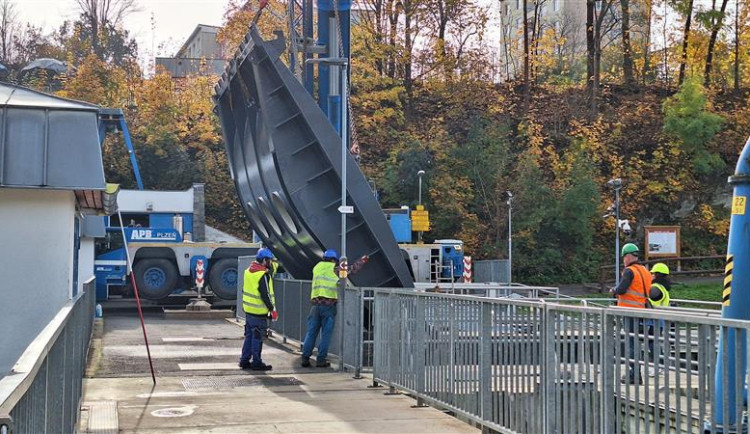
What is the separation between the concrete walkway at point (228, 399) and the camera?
916cm

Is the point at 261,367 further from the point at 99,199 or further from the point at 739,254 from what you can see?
the point at 739,254

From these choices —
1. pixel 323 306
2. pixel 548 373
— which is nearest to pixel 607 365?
pixel 548 373

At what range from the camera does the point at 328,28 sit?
60.4 feet

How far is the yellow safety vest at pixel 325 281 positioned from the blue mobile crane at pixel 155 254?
14.9 m

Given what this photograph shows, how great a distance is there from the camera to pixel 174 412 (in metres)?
9.91

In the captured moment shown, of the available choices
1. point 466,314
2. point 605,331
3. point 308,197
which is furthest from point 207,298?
point 605,331

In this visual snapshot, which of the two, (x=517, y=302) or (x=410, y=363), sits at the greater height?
(x=517, y=302)

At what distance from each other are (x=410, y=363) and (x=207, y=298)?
19272 millimetres

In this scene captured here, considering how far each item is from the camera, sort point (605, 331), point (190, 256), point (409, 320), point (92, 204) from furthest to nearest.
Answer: point (190, 256) → point (92, 204) → point (409, 320) → point (605, 331)

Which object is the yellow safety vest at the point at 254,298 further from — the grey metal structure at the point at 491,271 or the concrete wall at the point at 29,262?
the grey metal structure at the point at 491,271

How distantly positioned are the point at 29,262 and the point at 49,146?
132cm

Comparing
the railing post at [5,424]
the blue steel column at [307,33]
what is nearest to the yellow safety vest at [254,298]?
the blue steel column at [307,33]

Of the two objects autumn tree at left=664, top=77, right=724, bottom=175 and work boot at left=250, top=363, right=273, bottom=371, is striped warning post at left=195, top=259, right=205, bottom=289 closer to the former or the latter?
work boot at left=250, top=363, right=273, bottom=371

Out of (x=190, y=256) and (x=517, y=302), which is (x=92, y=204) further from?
(x=190, y=256)
